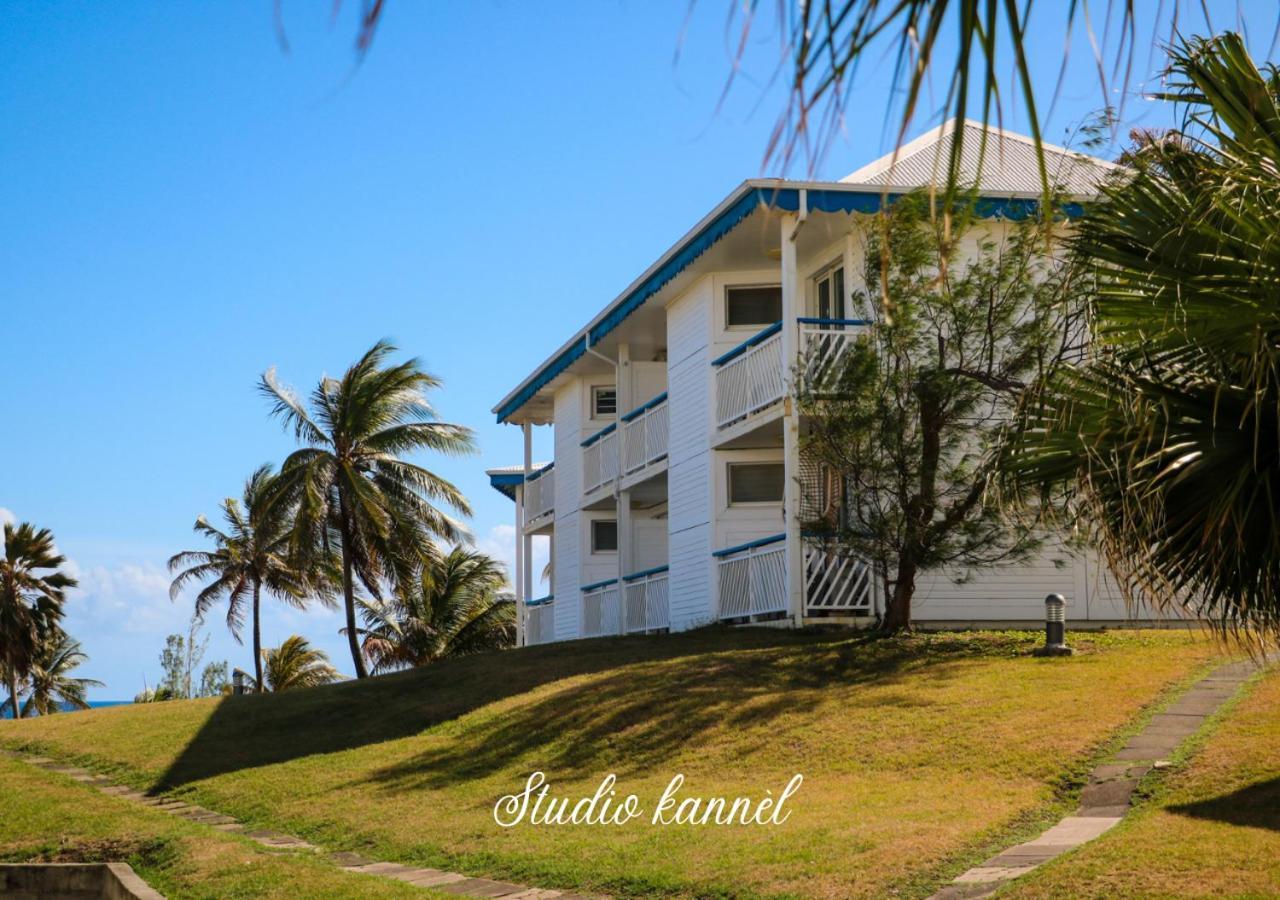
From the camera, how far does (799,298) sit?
2283cm

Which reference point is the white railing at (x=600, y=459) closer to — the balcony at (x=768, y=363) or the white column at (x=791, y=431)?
the balcony at (x=768, y=363)

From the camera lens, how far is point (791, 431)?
1902 centimetres

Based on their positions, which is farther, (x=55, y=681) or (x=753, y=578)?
(x=55, y=681)

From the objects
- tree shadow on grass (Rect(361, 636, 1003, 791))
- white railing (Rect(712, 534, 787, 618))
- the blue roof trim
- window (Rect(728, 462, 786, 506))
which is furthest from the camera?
window (Rect(728, 462, 786, 506))

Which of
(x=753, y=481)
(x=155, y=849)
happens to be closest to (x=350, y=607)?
(x=753, y=481)

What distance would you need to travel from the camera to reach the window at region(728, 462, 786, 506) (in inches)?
921

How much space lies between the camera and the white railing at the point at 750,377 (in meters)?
20.2

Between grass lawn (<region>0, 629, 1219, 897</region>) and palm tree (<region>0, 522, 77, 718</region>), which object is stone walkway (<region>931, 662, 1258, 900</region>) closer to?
grass lawn (<region>0, 629, 1219, 897</region>)

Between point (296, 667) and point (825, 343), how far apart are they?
3100cm

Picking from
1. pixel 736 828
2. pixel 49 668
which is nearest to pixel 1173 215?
pixel 736 828

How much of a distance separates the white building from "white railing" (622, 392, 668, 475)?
0.05 meters

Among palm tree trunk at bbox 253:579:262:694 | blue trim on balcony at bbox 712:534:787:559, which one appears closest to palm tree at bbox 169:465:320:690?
palm tree trunk at bbox 253:579:262:694

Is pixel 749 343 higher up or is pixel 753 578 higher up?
pixel 749 343

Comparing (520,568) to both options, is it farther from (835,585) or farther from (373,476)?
(835,585)
